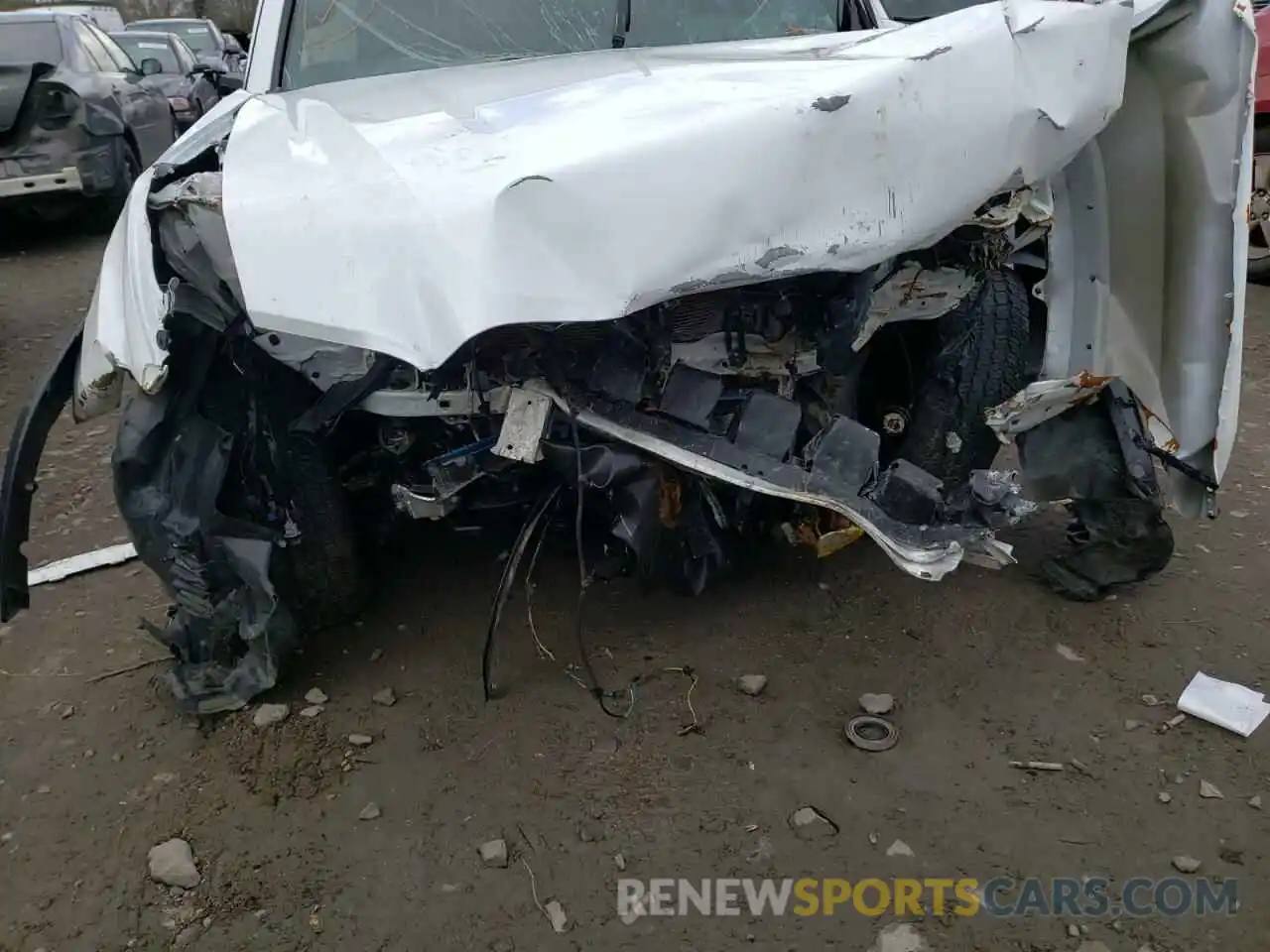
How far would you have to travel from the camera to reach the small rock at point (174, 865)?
211cm

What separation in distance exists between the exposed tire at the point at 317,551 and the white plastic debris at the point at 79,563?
88 centimetres

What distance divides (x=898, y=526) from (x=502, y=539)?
1.50 metres

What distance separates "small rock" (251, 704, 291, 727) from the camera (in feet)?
8.43

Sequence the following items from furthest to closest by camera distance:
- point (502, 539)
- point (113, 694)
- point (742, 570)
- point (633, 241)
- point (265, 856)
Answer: point (502, 539)
point (742, 570)
point (113, 694)
point (265, 856)
point (633, 241)

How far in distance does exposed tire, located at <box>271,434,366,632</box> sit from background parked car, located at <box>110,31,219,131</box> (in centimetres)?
662

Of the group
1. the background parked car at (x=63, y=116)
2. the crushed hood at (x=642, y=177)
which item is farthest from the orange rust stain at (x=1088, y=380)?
the background parked car at (x=63, y=116)

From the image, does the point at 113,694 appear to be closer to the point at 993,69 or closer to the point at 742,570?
the point at 742,570

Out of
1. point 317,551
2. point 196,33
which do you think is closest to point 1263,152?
point 317,551

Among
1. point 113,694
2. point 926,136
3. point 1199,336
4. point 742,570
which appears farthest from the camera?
point 742,570

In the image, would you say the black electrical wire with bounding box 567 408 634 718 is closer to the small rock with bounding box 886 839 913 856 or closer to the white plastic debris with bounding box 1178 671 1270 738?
the small rock with bounding box 886 839 913 856

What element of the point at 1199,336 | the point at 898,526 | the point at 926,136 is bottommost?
the point at 898,526

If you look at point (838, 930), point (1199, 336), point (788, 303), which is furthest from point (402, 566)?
point (1199, 336)

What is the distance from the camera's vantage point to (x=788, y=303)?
2311 millimetres

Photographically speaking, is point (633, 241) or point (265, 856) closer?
point (633, 241)
